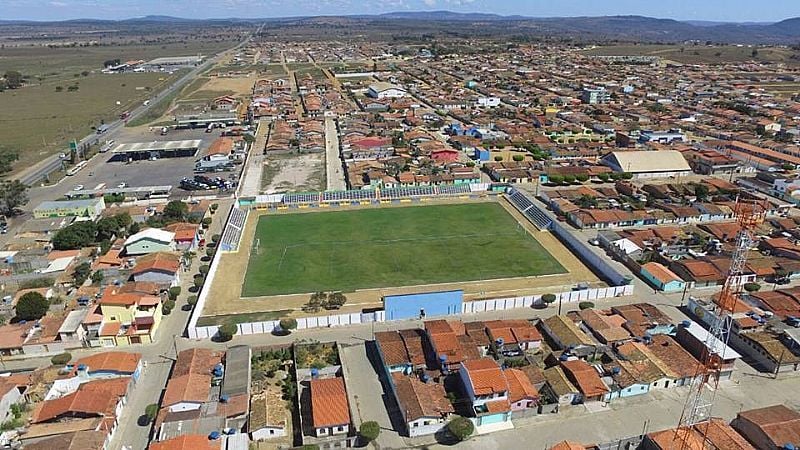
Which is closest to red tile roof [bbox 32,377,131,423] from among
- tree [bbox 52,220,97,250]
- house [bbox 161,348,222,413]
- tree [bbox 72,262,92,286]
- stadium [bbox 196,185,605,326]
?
house [bbox 161,348,222,413]

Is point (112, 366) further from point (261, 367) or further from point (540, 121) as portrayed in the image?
point (540, 121)

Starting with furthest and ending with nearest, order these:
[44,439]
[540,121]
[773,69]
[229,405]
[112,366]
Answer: [773,69] → [540,121] → [112,366] → [229,405] → [44,439]

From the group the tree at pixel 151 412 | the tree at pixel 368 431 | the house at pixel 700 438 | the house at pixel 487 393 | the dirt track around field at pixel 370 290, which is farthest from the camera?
the dirt track around field at pixel 370 290

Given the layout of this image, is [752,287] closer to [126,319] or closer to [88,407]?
[88,407]

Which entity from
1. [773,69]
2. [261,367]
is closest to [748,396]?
[261,367]

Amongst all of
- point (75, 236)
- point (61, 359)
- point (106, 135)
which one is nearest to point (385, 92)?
point (106, 135)

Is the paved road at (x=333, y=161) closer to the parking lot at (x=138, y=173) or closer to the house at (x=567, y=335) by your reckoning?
the parking lot at (x=138, y=173)

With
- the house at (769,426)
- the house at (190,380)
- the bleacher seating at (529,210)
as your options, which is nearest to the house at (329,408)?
the house at (190,380)
